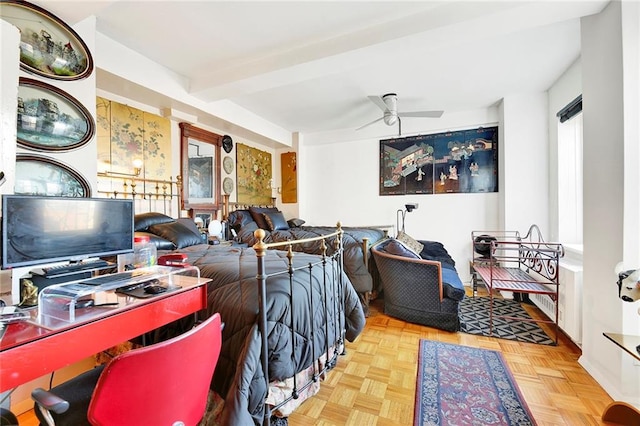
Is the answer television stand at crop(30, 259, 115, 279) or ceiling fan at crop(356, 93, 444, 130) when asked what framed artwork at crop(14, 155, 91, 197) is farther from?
ceiling fan at crop(356, 93, 444, 130)

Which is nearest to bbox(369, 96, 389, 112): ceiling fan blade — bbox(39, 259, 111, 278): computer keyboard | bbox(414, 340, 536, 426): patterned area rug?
bbox(414, 340, 536, 426): patterned area rug

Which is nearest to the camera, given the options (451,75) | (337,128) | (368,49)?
(368,49)

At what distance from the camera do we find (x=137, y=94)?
2.88m

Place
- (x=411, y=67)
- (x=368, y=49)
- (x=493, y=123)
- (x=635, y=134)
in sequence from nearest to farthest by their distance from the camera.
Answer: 1. (x=635, y=134)
2. (x=368, y=49)
3. (x=411, y=67)
4. (x=493, y=123)

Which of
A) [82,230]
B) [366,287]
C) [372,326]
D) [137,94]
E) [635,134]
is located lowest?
[372,326]

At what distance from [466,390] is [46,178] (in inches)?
120

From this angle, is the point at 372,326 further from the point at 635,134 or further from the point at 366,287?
the point at 635,134

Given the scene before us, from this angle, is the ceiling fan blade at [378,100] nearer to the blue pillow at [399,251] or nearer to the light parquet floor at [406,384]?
the blue pillow at [399,251]

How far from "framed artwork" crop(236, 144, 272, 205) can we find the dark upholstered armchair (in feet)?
8.77

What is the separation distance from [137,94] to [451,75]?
3482 mm

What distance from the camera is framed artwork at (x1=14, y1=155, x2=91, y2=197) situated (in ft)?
5.42

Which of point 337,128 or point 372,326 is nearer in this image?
point 372,326

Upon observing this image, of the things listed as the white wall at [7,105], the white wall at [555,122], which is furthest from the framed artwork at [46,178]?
the white wall at [555,122]

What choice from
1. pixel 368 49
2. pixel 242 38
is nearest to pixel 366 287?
pixel 368 49
